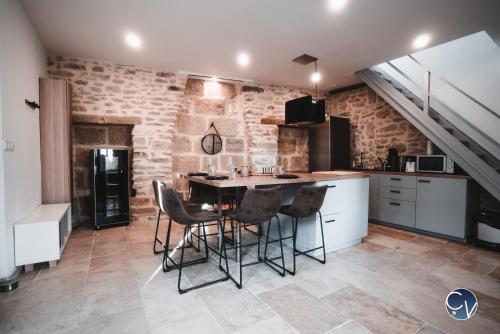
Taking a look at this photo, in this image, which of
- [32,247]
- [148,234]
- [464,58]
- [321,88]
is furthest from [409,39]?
[32,247]

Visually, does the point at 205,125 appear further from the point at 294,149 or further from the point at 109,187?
the point at 294,149

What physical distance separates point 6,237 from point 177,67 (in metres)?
3.57

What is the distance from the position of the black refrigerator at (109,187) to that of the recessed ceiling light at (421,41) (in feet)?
15.3

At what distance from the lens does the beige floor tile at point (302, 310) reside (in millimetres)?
1874

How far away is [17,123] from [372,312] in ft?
12.4

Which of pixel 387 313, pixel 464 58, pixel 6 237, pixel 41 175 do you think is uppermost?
pixel 464 58

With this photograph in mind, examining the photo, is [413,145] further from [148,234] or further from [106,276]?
[106,276]

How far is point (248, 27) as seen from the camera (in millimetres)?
3330

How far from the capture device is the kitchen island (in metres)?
3.10

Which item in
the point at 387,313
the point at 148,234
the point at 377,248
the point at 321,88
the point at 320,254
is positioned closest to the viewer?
the point at 387,313

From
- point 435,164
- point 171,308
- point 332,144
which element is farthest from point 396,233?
point 171,308

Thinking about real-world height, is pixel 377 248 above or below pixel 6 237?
below

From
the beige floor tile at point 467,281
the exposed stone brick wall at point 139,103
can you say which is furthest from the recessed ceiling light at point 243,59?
the beige floor tile at point 467,281

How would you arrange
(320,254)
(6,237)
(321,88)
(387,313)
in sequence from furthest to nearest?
(321,88) < (320,254) < (6,237) < (387,313)
